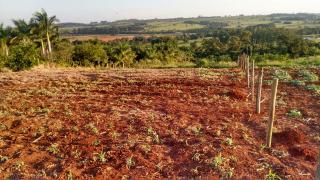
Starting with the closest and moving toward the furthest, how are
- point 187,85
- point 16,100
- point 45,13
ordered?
point 16,100 → point 187,85 → point 45,13

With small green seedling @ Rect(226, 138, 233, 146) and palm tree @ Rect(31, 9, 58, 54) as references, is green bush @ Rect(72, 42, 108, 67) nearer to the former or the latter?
palm tree @ Rect(31, 9, 58, 54)

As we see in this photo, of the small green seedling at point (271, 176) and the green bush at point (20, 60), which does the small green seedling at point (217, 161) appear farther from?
the green bush at point (20, 60)

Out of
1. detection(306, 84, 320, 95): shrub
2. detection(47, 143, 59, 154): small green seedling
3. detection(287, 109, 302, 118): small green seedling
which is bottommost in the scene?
detection(306, 84, 320, 95): shrub

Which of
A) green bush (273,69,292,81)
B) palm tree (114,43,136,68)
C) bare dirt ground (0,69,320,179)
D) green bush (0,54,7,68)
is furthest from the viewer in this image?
palm tree (114,43,136,68)

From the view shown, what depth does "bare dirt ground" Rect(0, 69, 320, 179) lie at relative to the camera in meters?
7.17

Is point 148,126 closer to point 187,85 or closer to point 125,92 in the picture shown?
point 125,92

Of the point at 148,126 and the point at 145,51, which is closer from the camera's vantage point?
the point at 148,126

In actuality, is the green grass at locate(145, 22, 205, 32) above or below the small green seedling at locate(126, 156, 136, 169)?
below

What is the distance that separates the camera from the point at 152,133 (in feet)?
29.0

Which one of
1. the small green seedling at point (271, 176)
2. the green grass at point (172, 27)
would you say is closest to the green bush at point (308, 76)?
the small green seedling at point (271, 176)

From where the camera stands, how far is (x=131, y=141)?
8.34m

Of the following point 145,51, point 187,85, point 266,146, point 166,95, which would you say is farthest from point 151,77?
point 145,51

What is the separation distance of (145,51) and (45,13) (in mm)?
11287

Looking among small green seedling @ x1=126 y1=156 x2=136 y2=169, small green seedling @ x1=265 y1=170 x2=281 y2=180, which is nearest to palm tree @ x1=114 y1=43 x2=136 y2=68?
small green seedling @ x1=126 y1=156 x2=136 y2=169
